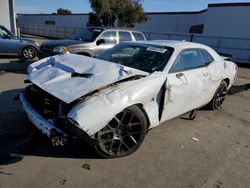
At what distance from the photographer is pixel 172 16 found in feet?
101

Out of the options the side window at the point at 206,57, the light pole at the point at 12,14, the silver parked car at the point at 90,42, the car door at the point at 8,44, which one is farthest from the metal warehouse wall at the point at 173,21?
the side window at the point at 206,57

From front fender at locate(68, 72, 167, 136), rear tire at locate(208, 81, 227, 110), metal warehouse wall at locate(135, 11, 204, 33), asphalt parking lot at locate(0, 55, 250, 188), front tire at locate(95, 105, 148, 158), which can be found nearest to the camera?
front fender at locate(68, 72, 167, 136)

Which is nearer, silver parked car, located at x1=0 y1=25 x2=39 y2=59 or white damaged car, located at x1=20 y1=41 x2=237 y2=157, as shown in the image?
white damaged car, located at x1=20 y1=41 x2=237 y2=157

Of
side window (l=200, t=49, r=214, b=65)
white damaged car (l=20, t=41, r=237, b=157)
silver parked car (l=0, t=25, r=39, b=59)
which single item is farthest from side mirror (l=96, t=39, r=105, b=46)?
side window (l=200, t=49, r=214, b=65)

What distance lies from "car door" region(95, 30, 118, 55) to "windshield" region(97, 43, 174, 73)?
162 inches

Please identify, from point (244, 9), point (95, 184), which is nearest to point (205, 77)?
point (95, 184)

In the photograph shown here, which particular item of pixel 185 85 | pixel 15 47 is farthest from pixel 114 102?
pixel 15 47

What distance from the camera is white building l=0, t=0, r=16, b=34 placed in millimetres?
16469

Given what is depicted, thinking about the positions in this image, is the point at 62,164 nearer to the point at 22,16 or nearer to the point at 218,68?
the point at 218,68

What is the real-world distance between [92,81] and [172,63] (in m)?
1.44

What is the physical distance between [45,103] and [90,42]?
582 cm

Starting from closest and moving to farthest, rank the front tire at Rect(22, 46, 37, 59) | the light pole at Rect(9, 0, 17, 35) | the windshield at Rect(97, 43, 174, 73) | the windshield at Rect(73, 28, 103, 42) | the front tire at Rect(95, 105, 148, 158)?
the front tire at Rect(95, 105, 148, 158) < the windshield at Rect(97, 43, 174, 73) < the windshield at Rect(73, 28, 103, 42) < the front tire at Rect(22, 46, 37, 59) < the light pole at Rect(9, 0, 17, 35)

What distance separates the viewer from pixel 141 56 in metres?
4.60

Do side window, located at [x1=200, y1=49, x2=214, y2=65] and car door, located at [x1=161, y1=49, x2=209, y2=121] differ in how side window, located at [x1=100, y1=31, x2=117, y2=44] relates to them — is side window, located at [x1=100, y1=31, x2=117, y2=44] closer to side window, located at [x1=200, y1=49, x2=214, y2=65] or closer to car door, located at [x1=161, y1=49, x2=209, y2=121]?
side window, located at [x1=200, y1=49, x2=214, y2=65]
